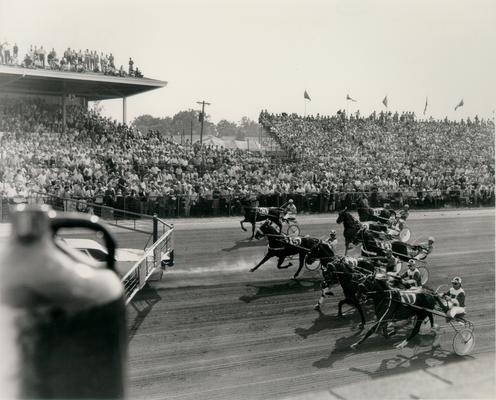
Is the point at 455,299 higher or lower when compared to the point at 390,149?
lower

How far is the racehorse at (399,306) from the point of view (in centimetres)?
936

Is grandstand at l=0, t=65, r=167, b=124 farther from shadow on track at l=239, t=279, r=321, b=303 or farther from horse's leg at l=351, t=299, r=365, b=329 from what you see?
horse's leg at l=351, t=299, r=365, b=329

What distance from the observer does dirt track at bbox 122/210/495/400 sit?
25.2 ft

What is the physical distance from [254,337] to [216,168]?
1937 cm

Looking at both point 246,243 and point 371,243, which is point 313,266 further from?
point 246,243

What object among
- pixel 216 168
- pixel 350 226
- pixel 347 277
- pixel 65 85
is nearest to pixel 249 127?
pixel 65 85

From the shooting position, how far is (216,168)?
28.3m

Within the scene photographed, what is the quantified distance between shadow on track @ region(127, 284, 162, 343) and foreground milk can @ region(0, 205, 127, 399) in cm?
819

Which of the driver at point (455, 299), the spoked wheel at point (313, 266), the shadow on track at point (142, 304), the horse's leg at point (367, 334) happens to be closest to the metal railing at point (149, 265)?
the shadow on track at point (142, 304)

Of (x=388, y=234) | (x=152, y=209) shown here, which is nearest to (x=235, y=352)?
(x=388, y=234)

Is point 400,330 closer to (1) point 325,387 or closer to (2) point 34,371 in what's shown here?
(1) point 325,387

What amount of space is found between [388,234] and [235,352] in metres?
7.38

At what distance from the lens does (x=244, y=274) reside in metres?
14.0

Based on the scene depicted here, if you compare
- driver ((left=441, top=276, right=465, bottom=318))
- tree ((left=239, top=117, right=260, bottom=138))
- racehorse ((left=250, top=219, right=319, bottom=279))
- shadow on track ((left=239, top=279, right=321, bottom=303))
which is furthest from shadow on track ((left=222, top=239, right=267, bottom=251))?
tree ((left=239, top=117, right=260, bottom=138))
